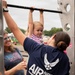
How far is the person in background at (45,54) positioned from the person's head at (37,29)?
83cm

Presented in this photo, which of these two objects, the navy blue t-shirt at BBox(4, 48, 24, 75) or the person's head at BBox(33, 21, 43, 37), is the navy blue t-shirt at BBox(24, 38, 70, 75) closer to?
the navy blue t-shirt at BBox(4, 48, 24, 75)

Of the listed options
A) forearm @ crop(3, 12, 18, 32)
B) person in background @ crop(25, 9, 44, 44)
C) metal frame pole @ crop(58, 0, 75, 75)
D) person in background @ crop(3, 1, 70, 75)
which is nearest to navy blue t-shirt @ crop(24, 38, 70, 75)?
person in background @ crop(3, 1, 70, 75)

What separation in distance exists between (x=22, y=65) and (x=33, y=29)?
932 millimetres

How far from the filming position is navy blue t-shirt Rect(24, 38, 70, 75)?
7.36ft

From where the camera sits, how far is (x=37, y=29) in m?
3.15

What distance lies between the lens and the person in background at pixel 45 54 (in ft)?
7.36

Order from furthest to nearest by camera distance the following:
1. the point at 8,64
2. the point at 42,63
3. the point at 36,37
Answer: the point at 36,37 → the point at 8,64 → the point at 42,63

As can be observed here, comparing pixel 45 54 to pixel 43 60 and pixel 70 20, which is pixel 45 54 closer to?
pixel 43 60

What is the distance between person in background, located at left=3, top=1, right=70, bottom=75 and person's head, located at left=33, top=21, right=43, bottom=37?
83 cm

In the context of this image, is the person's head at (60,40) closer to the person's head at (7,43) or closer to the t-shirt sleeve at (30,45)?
the t-shirt sleeve at (30,45)

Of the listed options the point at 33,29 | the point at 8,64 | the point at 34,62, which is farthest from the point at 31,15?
the point at 34,62

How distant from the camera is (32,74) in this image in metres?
2.25

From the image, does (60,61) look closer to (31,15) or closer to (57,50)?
(57,50)

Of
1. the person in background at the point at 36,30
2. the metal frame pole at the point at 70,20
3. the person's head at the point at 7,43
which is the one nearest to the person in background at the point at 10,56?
the person's head at the point at 7,43
